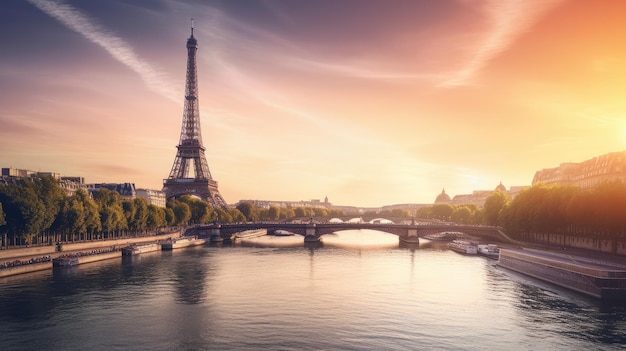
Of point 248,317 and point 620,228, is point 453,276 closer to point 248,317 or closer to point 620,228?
point 620,228

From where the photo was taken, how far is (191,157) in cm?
16500

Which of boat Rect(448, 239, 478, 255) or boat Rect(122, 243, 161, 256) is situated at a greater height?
boat Rect(122, 243, 161, 256)

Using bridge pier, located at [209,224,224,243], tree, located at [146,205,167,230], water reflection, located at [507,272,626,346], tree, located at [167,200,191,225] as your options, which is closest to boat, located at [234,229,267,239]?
bridge pier, located at [209,224,224,243]

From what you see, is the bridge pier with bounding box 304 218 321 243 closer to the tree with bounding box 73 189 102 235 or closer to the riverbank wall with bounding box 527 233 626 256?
the riverbank wall with bounding box 527 233 626 256

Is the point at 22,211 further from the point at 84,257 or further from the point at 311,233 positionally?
the point at 311,233

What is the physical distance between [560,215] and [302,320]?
57.4 meters

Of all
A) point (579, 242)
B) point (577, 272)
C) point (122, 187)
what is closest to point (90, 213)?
point (577, 272)

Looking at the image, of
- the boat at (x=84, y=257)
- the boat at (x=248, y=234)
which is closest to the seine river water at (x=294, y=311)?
the boat at (x=84, y=257)

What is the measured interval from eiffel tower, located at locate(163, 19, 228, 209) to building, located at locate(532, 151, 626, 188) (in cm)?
9852

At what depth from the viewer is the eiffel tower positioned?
160 metres

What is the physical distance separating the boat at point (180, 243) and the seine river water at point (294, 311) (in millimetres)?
25904

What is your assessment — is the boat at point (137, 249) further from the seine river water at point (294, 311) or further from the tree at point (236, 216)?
the tree at point (236, 216)

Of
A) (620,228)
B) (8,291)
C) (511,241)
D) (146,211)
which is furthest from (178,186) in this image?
(620,228)

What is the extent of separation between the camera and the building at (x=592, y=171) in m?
116
